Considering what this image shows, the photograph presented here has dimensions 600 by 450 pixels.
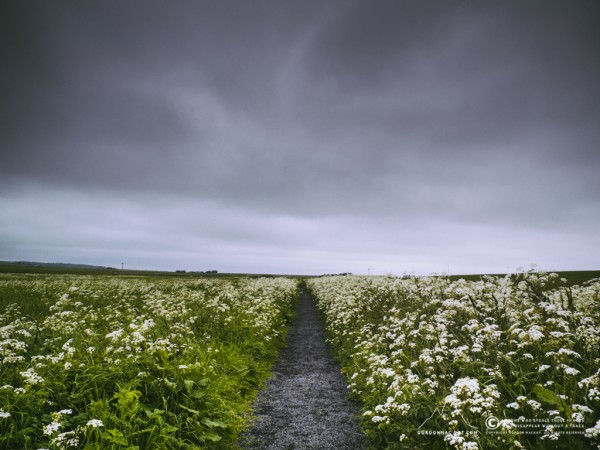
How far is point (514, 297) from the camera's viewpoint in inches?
360

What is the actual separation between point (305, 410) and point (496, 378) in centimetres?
455

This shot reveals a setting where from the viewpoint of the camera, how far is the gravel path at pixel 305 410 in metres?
6.52

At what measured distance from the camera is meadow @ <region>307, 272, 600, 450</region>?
4199 millimetres

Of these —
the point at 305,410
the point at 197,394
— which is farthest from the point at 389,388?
the point at 197,394

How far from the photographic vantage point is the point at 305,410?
26.3 feet

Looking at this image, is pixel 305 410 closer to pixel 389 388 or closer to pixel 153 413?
pixel 389 388

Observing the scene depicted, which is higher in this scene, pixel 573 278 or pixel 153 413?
pixel 573 278

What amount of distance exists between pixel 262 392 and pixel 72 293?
2035 cm

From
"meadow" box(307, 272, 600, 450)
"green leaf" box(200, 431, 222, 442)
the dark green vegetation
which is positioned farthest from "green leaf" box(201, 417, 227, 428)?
the dark green vegetation

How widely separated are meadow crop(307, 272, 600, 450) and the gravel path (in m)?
0.53

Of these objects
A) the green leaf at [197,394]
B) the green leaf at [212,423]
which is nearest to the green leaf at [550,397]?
the green leaf at [212,423]

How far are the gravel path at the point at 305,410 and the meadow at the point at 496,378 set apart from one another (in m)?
0.53

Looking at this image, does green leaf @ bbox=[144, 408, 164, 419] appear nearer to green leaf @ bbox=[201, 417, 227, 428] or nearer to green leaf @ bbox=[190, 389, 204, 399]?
green leaf @ bbox=[190, 389, 204, 399]

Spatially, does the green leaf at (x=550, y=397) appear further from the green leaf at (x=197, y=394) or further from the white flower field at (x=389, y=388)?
the green leaf at (x=197, y=394)
